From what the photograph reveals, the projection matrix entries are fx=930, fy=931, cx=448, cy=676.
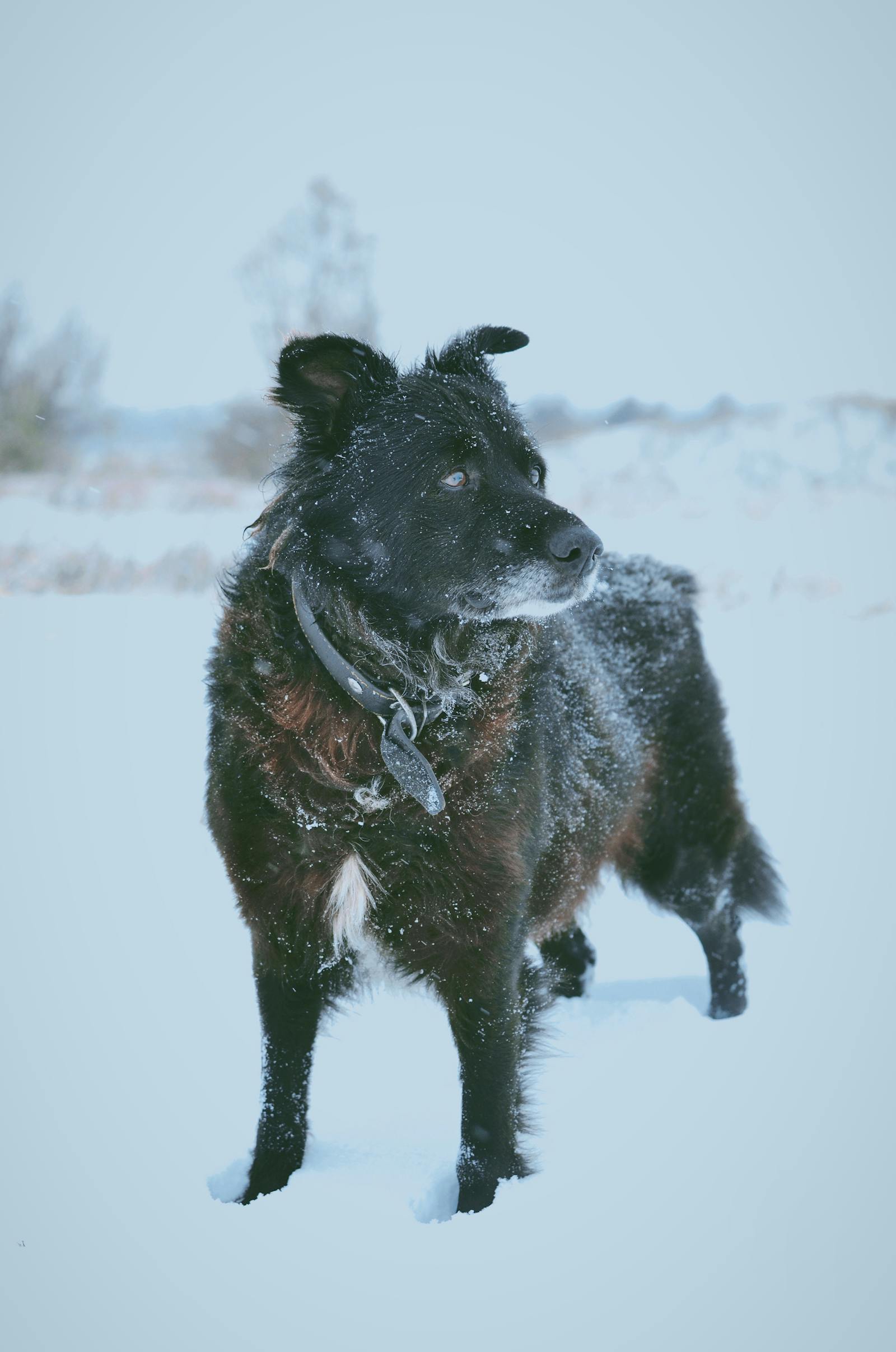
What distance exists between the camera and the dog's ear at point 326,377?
2541mm

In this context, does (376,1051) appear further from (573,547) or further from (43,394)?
(43,394)

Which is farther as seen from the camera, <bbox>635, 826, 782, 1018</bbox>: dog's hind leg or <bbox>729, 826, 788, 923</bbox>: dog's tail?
<bbox>729, 826, 788, 923</bbox>: dog's tail

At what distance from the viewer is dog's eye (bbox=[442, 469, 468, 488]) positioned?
264cm

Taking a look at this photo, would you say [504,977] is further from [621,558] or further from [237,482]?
[237,482]

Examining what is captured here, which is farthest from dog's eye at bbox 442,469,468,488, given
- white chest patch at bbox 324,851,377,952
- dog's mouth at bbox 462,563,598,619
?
white chest patch at bbox 324,851,377,952

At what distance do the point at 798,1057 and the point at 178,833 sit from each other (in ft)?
11.0

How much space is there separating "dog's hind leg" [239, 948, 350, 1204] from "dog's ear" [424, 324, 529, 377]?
185 cm

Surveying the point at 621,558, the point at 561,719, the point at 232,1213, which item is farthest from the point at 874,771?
the point at 232,1213

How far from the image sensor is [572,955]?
416 centimetres

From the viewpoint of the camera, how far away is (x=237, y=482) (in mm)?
14594

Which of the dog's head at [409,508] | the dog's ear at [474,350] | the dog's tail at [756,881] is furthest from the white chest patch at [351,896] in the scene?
the dog's tail at [756,881]

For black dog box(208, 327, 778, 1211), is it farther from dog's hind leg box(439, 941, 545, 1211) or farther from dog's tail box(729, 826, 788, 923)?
dog's tail box(729, 826, 788, 923)

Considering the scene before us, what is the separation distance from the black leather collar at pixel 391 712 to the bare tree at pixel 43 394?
10.4 m

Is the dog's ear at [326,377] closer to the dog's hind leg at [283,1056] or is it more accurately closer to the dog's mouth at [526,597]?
the dog's mouth at [526,597]
